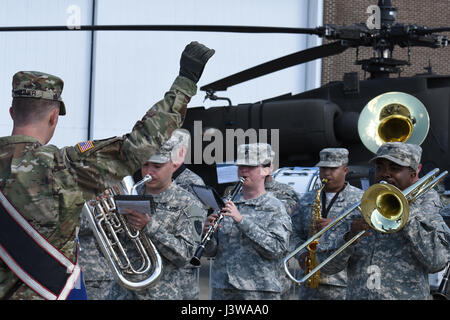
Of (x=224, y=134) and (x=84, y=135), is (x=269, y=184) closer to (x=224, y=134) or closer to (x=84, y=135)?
(x=224, y=134)

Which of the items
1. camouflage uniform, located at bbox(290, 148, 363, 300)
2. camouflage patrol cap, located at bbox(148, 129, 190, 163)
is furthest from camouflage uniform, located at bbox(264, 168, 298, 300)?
camouflage patrol cap, located at bbox(148, 129, 190, 163)

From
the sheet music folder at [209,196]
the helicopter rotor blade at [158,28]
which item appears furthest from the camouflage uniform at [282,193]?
the sheet music folder at [209,196]

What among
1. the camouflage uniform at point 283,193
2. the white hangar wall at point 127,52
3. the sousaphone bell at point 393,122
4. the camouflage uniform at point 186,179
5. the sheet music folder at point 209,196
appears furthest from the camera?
the white hangar wall at point 127,52

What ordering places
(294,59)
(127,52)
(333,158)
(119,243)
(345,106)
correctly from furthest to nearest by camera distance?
(127,52)
(345,106)
(294,59)
(333,158)
(119,243)

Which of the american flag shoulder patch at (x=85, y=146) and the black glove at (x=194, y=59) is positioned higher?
the black glove at (x=194, y=59)

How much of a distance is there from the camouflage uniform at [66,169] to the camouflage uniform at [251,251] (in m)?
2.17

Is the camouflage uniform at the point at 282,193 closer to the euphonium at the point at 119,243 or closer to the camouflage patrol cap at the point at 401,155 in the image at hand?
the camouflage patrol cap at the point at 401,155

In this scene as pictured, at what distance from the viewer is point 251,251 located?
4871 millimetres

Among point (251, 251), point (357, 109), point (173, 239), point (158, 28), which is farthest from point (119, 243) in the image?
point (357, 109)

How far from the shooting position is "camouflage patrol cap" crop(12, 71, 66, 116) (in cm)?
270

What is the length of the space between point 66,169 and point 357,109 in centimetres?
774

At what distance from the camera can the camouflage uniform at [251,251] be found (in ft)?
15.6

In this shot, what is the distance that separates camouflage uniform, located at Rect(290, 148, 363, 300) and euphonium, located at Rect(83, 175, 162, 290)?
6.25 ft

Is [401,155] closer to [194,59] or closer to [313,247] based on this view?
[313,247]
